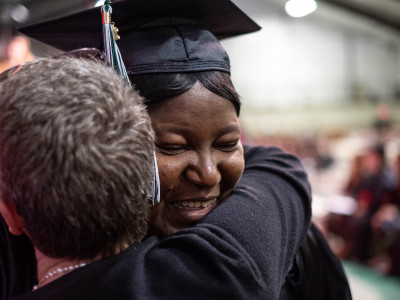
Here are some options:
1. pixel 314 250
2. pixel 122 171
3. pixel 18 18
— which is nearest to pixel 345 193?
pixel 314 250

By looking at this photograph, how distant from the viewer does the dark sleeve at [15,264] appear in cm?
93

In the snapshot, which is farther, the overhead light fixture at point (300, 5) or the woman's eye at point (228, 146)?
the overhead light fixture at point (300, 5)

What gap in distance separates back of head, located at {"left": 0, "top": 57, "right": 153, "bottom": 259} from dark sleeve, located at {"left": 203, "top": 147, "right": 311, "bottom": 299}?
27 centimetres

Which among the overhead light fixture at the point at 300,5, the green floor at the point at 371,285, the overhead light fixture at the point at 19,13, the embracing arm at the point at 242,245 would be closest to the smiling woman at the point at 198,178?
the embracing arm at the point at 242,245

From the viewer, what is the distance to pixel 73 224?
2.25 ft

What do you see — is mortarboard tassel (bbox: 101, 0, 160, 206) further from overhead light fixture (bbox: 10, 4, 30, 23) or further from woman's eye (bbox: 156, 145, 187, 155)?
overhead light fixture (bbox: 10, 4, 30, 23)

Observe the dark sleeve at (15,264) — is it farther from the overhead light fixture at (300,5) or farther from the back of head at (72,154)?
the overhead light fixture at (300,5)

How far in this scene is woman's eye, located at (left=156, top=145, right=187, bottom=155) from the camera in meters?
0.97

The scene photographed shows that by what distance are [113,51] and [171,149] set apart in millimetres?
279

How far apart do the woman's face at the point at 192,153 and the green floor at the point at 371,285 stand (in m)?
3.44

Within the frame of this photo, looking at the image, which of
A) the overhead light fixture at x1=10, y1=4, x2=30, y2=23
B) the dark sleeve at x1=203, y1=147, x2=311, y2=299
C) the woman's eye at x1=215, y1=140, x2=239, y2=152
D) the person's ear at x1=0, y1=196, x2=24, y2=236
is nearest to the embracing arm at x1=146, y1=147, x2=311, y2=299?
the dark sleeve at x1=203, y1=147, x2=311, y2=299

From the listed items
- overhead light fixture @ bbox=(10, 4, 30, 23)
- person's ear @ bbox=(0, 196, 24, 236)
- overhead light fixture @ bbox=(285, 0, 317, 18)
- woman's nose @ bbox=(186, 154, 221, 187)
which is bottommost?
overhead light fixture @ bbox=(285, 0, 317, 18)

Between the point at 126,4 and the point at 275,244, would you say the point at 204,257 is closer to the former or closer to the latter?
the point at 275,244

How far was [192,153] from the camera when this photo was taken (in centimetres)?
99
